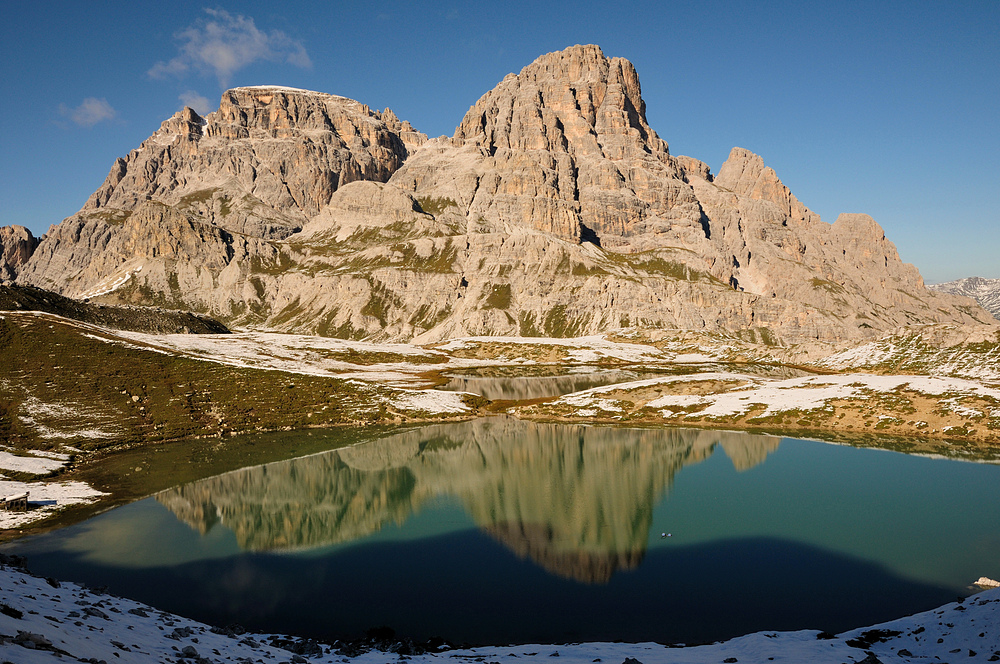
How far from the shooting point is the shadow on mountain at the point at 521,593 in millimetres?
29031

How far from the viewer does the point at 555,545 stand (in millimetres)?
40875

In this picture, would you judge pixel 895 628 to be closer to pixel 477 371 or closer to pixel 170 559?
pixel 170 559

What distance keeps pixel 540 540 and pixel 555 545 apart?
1521 millimetres

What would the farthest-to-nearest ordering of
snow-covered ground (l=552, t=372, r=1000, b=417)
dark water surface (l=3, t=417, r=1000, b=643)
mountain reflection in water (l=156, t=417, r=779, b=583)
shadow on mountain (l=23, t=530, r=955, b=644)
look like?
snow-covered ground (l=552, t=372, r=1000, b=417) → mountain reflection in water (l=156, t=417, r=779, b=583) → dark water surface (l=3, t=417, r=1000, b=643) → shadow on mountain (l=23, t=530, r=955, b=644)

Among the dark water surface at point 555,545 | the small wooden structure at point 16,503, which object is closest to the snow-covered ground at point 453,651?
the dark water surface at point 555,545

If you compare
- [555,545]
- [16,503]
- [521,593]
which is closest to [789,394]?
[555,545]

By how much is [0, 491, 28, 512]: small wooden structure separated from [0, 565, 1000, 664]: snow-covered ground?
938 inches

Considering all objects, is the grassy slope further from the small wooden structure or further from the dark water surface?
the dark water surface

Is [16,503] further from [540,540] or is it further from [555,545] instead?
[555,545]

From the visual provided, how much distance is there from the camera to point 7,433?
6912cm

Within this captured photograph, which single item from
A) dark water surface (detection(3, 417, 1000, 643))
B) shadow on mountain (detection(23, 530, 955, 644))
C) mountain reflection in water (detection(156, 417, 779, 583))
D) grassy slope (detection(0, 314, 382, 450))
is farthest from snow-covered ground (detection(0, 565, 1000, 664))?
grassy slope (detection(0, 314, 382, 450))

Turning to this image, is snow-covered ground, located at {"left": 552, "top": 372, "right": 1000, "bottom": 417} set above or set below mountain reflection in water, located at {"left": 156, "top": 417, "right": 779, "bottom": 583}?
above

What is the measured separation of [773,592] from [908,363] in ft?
362

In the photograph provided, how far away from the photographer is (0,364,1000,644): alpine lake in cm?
3050
